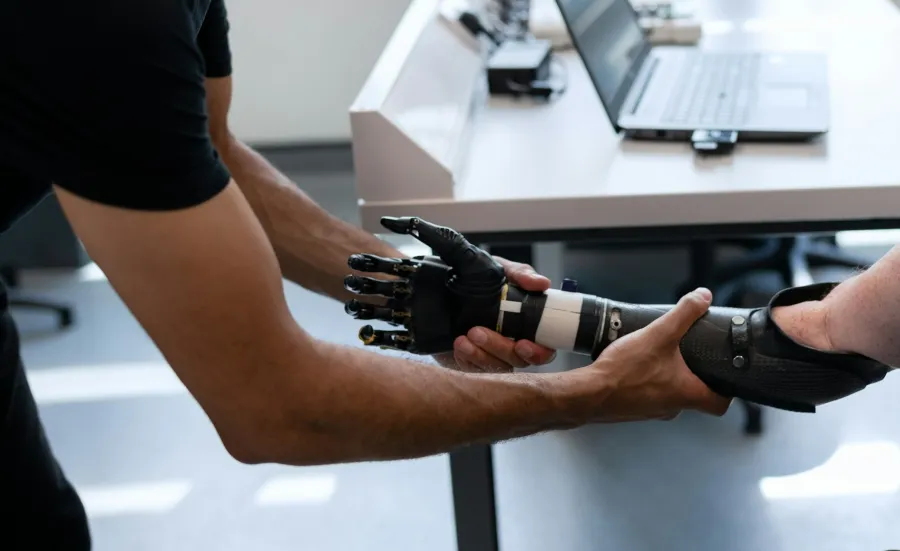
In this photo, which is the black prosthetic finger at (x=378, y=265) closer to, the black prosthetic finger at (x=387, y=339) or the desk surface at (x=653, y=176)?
the black prosthetic finger at (x=387, y=339)

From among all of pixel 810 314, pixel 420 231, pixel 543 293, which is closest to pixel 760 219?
pixel 810 314

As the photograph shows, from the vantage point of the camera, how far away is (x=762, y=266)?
245 centimetres

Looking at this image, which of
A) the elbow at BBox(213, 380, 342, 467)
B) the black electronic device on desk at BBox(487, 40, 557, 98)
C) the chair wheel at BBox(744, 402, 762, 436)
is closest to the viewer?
the elbow at BBox(213, 380, 342, 467)

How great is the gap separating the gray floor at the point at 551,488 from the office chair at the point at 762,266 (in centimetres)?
35

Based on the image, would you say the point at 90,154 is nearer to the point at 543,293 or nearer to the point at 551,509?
the point at 543,293

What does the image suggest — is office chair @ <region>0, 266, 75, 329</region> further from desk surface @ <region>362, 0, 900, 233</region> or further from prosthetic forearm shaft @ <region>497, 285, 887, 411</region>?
prosthetic forearm shaft @ <region>497, 285, 887, 411</region>

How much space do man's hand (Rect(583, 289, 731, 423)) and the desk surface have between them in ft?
0.81

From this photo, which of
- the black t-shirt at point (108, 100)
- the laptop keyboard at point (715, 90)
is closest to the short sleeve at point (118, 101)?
the black t-shirt at point (108, 100)

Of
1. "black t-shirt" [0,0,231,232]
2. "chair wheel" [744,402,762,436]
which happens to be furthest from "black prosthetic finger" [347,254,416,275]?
"chair wheel" [744,402,762,436]

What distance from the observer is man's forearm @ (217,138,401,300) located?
3.95 ft

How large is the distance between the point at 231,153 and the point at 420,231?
11.9 inches

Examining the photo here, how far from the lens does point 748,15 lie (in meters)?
2.01

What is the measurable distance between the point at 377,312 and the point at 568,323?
8.4 inches

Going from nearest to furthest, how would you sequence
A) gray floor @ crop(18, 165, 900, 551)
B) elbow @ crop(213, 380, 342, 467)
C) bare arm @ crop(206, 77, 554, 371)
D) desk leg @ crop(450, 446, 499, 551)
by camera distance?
elbow @ crop(213, 380, 342, 467) < bare arm @ crop(206, 77, 554, 371) < desk leg @ crop(450, 446, 499, 551) < gray floor @ crop(18, 165, 900, 551)
